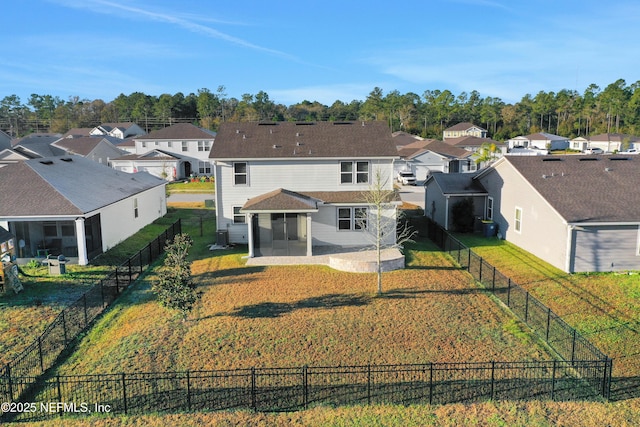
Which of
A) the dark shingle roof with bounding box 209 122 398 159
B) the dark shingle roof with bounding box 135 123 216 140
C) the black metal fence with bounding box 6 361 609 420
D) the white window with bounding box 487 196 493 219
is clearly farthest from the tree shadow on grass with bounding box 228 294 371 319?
the dark shingle roof with bounding box 135 123 216 140

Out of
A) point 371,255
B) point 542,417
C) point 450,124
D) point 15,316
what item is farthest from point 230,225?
point 450,124

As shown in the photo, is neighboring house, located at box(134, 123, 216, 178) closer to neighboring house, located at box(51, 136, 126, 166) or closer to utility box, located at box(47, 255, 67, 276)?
neighboring house, located at box(51, 136, 126, 166)

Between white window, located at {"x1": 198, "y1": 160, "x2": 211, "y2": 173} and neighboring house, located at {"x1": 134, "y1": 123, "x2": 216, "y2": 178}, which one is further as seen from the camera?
white window, located at {"x1": 198, "y1": 160, "x2": 211, "y2": 173}

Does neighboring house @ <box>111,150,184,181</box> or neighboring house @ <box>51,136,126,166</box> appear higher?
neighboring house @ <box>51,136,126,166</box>

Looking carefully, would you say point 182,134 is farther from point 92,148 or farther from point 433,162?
point 433,162

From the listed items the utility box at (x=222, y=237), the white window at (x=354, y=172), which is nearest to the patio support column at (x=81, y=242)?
the utility box at (x=222, y=237)

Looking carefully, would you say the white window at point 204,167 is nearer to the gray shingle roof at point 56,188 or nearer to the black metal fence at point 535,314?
the gray shingle roof at point 56,188
